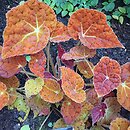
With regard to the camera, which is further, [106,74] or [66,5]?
[66,5]

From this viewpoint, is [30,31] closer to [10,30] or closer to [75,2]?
[10,30]

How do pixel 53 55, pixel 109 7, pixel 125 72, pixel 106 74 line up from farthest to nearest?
pixel 109 7, pixel 53 55, pixel 125 72, pixel 106 74

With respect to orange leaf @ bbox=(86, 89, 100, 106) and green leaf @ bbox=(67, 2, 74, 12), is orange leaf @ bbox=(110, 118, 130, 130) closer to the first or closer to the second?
orange leaf @ bbox=(86, 89, 100, 106)

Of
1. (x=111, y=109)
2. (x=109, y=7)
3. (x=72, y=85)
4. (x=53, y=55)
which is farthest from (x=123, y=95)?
(x=109, y=7)

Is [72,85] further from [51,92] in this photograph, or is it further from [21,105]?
[21,105]

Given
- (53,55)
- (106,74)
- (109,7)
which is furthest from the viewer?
(109,7)

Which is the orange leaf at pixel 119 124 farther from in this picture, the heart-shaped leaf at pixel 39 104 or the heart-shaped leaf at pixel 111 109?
the heart-shaped leaf at pixel 39 104
